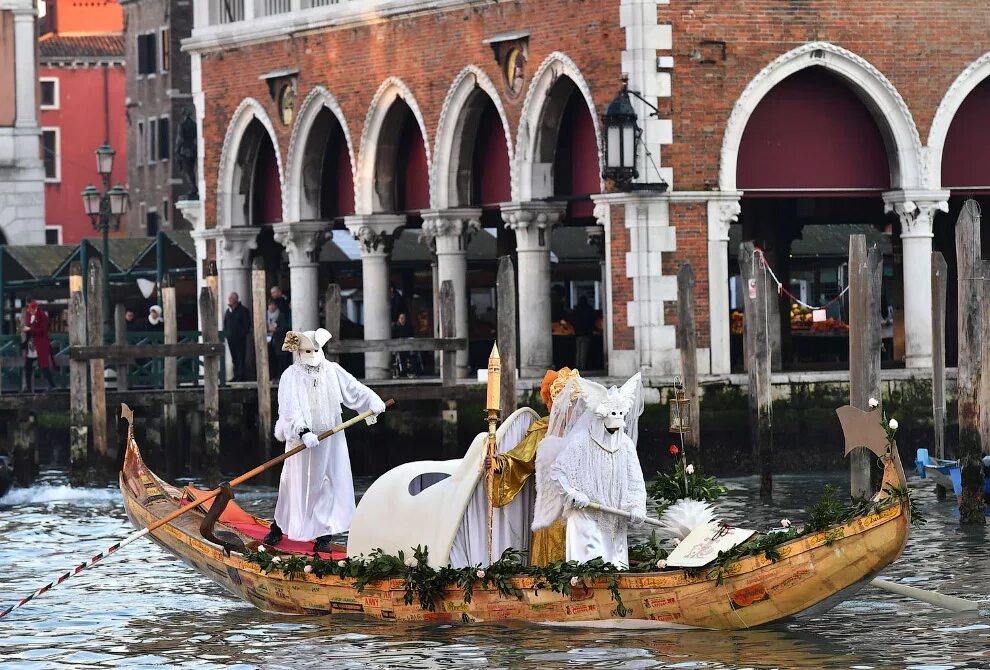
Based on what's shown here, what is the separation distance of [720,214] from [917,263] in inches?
86.7

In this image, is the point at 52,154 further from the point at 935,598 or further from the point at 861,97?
the point at 935,598

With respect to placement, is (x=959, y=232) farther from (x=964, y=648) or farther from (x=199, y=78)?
(x=199, y=78)

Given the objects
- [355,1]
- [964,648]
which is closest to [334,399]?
[964,648]

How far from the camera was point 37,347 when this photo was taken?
27.9 metres

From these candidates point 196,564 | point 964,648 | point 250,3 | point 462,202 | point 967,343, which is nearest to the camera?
point 964,648

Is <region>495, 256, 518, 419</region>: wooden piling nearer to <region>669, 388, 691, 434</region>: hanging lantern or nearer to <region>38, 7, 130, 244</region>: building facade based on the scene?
<region>669, 388, 691, 434</region>: hanging lantern

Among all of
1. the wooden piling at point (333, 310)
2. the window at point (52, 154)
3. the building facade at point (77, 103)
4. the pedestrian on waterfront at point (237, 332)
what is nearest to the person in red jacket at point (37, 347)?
the pedestrian on waterfront at point (237, 332)

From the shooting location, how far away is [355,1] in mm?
28328

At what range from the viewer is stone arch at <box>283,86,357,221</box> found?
28953mm

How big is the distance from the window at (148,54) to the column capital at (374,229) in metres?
23.3

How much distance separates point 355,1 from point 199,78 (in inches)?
139

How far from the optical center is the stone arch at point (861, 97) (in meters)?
24.5

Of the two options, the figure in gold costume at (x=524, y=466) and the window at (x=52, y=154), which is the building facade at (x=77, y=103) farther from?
the figure in gold costume at (x=524, y=466)

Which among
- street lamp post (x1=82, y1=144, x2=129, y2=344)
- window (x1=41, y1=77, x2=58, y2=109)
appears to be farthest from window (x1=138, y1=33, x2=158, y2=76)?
street lamp post (x1=82, y1=144, x2=129, y2=344)
